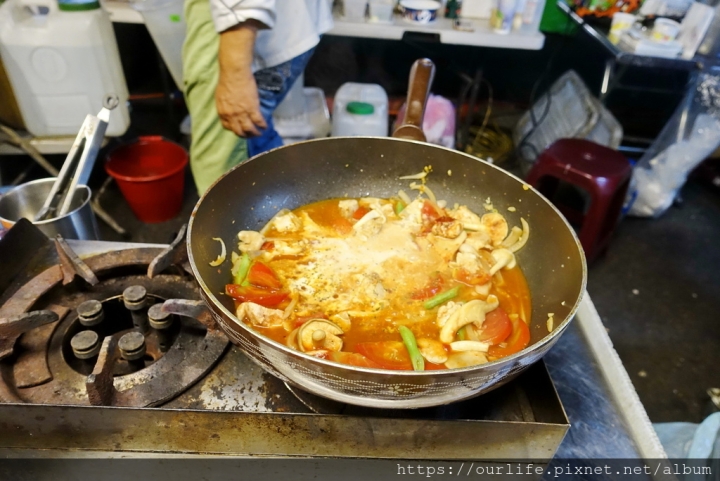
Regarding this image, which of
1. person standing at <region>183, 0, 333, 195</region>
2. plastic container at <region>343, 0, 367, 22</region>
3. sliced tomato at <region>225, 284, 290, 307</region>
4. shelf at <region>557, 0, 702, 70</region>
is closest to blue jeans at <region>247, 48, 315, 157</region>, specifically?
person standing at <region>183, 0, 333, 195</region>

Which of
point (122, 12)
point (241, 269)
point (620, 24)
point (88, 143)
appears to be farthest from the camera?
point (620, 24)

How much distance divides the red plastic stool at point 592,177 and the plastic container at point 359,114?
4.23ft

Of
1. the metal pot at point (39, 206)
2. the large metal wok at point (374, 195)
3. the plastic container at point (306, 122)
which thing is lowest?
the plastic container at point (306, 122)

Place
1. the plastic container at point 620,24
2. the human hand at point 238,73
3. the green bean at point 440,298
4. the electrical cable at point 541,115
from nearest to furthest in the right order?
the green bean at point 440,298, the human hand at point 238,73, the plastic container at point 620,24, the electrical cable at point 541,115

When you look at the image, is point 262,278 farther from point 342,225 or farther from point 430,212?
point 430,212

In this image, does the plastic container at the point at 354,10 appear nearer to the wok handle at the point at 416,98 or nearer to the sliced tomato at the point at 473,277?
the wok handle at the point at 416,98

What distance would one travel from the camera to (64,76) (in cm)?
326

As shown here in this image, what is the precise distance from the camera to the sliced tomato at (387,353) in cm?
129

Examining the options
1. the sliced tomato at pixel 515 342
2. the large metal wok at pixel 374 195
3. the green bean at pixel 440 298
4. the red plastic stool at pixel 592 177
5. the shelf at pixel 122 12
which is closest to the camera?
the large metal wok at pixel 374 195

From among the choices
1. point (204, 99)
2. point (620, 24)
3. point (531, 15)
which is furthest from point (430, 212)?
point (620, 24)

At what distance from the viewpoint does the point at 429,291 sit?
1.55 m

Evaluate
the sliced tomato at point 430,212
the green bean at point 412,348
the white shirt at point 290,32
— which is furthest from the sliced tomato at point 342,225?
the white shirt at point 290,32

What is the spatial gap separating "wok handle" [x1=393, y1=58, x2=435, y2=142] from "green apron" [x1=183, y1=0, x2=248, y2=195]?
48.9 inches

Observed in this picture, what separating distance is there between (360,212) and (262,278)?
1.65ft
